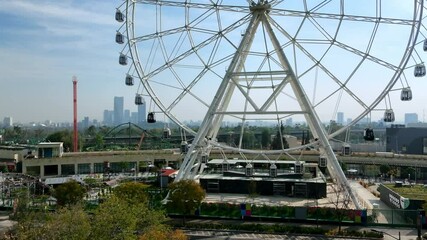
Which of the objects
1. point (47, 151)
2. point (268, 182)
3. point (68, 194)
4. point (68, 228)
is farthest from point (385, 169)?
point (68, 228)

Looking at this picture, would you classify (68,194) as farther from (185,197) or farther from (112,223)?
(112,223)

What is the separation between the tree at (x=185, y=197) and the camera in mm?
36562

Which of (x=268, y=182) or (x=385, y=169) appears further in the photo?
(x=385, y=169)

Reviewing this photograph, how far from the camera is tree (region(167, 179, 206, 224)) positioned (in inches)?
1439

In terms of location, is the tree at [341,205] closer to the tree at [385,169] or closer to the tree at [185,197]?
the tree at [185,197]

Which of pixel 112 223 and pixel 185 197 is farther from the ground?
pixel 112 223

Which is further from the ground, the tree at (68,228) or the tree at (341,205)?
the tree at (68,228)

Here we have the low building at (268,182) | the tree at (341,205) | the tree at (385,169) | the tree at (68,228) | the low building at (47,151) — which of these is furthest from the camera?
the low building at (47,151)

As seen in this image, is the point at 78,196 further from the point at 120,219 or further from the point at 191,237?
the point at 120,219

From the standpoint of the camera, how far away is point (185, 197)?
36.6 metres

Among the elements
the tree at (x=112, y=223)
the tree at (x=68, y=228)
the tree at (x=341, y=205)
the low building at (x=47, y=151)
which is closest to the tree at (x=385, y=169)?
the tree at (x=341, y=205)

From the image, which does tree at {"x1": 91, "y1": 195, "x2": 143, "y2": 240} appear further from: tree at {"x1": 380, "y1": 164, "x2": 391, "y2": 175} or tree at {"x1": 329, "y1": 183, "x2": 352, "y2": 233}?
tree at {"x1": 380, "y1": 164, "x2": 391, "y2": 175}

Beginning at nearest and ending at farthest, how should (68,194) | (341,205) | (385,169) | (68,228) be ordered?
(68,228) → (68,194) → (341,205) → (385,169)

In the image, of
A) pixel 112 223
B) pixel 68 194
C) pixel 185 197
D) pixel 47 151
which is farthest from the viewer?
pixel 47 151
